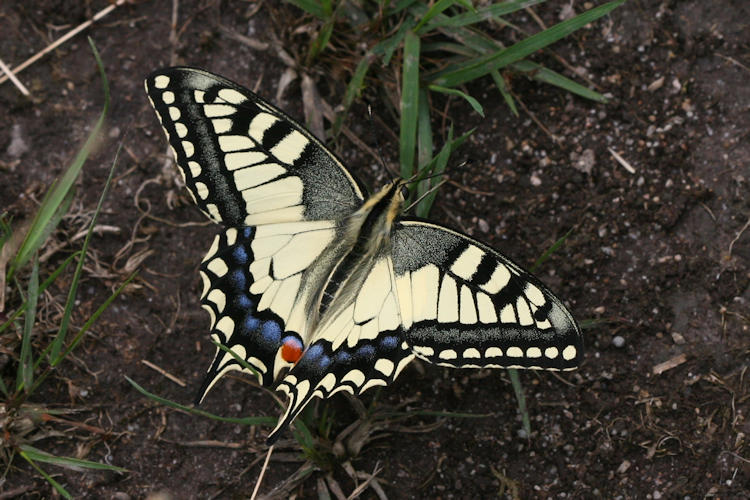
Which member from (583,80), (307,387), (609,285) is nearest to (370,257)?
(307,387)

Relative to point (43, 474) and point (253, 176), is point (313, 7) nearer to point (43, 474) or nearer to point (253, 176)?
point (253, 176)

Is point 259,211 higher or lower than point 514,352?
higher

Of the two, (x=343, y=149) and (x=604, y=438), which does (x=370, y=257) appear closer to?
(x=343, y=149)

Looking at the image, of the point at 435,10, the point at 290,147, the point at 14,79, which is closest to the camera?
the point at 290,147

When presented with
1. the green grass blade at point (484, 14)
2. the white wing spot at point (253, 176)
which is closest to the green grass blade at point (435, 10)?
the green grass blade at point (484, 14)

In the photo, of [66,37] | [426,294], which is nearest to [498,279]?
[426,294]
